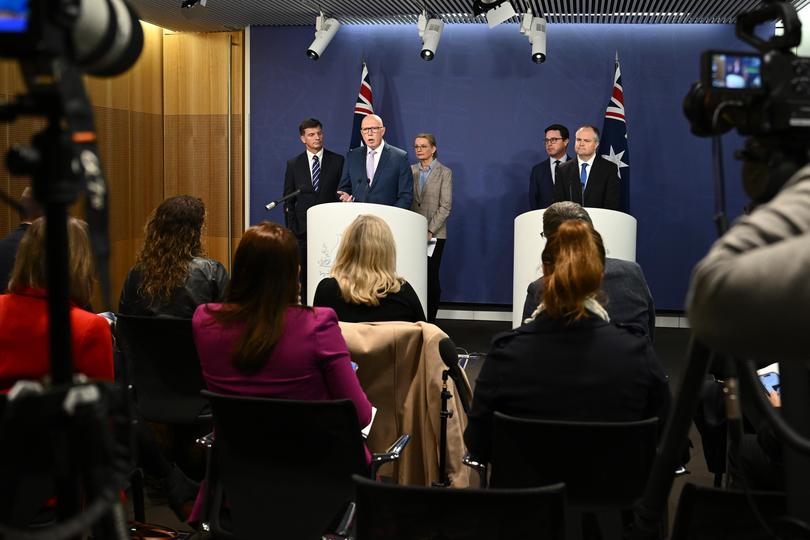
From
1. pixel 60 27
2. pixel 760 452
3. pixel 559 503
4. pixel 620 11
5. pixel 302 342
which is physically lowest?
pixel 760 452

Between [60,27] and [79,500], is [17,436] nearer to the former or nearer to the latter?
[79,500]

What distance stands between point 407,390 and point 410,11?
19.7 ft

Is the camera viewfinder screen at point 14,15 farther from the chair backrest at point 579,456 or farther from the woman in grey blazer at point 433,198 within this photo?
the woman in grey blazer at point 433,198

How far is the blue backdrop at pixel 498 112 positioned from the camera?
850cm

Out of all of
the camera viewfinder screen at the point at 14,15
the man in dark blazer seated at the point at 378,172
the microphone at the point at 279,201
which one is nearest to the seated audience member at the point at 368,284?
the microphone at the point at 279,201

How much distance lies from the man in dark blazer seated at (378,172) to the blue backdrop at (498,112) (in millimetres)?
1516

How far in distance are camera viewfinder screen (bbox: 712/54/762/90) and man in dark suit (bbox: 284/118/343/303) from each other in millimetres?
6694

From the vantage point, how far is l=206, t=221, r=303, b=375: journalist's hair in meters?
2.41

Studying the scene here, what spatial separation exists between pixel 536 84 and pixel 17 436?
323 inches

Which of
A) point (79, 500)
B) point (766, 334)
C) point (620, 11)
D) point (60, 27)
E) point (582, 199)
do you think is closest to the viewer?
point (766, 334)

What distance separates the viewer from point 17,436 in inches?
36.2

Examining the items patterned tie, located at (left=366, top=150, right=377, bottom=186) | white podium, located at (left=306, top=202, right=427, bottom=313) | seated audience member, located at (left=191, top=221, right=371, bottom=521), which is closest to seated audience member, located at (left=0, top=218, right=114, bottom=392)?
seated audience member, located at (left=191, top=221, right=371, bottom=521)

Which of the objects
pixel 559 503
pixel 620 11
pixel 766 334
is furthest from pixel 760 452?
pixel 620 11

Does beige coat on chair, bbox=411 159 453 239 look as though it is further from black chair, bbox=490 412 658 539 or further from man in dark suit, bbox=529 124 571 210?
black chair, bbox=490 412 658 539
